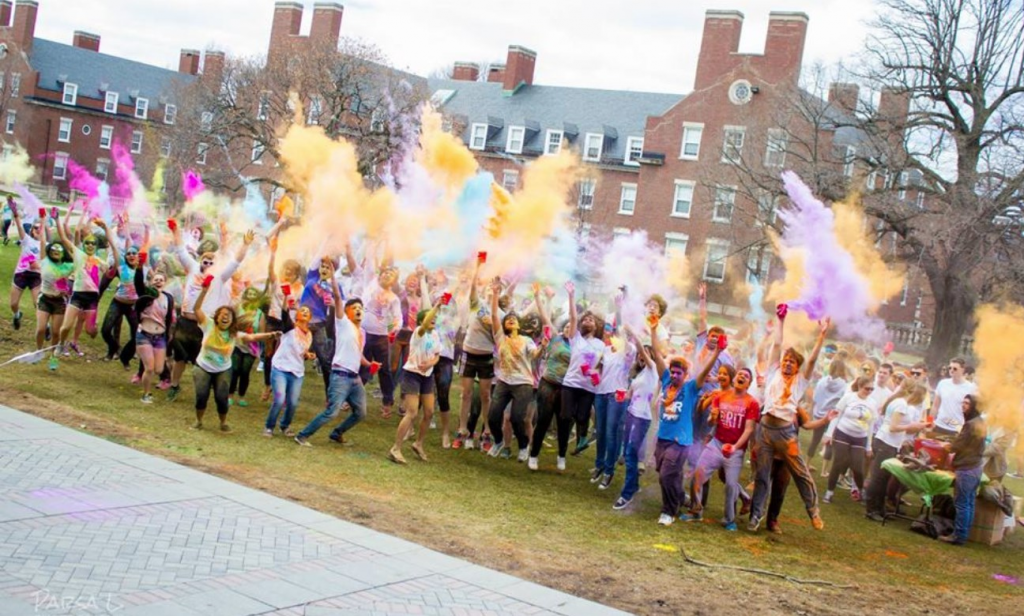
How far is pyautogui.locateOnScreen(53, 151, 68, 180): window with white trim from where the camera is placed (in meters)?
62.7

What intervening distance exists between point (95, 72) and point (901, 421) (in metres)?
65.3

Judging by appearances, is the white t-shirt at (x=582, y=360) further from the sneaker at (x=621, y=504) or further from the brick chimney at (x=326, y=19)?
the brick chimney at (x=326, y=19)

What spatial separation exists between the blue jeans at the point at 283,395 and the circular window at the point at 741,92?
35258 millimetres

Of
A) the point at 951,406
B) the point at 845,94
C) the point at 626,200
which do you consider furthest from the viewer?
the point at 626,200

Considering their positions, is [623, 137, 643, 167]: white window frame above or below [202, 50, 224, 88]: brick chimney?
above

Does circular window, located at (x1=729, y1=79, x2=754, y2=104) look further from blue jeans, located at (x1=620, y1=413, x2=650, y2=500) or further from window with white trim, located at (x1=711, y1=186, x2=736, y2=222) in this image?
blue jeans, located at (x1=620, y1=413, x2=650, y2=500)

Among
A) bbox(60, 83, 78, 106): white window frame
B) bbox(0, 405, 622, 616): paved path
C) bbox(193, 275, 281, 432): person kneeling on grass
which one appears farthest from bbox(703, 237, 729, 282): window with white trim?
bbox(60, 83, 78, 106): white window frame

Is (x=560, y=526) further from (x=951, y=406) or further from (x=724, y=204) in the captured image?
(x=724, y=204)

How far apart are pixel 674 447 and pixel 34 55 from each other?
6456 cm

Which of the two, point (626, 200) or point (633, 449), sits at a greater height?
point (626, 200)

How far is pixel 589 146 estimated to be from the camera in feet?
166

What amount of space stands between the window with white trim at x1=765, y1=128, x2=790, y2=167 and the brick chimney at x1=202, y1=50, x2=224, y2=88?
16.1m

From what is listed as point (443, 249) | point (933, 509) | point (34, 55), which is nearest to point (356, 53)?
point (443, 249)

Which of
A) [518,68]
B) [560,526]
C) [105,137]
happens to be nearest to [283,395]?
[560,526]
